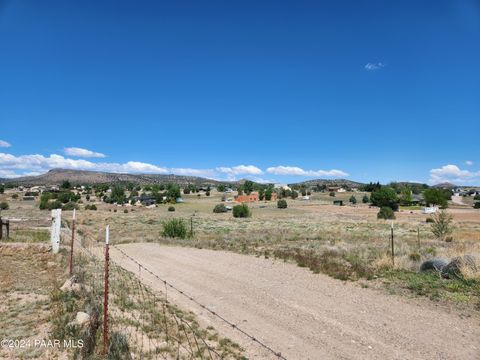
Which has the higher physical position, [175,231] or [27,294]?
[27,294]

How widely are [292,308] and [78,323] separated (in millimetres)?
5780

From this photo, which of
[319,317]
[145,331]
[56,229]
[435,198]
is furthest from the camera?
[435,198]

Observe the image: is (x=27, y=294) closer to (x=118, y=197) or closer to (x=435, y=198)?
(x=435, y=198)

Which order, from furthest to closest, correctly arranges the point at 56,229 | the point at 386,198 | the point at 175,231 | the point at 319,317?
the point at 386,198 < the point at 175,231 < the point at 56,229 < the point at 319,317

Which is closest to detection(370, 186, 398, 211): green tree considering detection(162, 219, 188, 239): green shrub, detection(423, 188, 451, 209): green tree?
detection(423, 188, 451, 209): green tree

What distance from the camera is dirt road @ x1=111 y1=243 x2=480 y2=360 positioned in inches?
304

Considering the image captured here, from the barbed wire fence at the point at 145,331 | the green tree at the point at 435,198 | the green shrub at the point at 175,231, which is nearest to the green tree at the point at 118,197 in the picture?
the green shrub at the point at 175,231

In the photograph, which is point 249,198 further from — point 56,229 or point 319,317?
point 319,317

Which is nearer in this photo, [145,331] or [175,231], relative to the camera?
[145,331]

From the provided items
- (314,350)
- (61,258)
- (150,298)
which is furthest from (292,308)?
(61,258)

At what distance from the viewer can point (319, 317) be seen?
384 inches

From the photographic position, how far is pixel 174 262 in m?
18.2

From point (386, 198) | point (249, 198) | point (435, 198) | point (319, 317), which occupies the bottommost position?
point (319, 317)

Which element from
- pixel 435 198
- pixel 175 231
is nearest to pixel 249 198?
pixel 435 198
